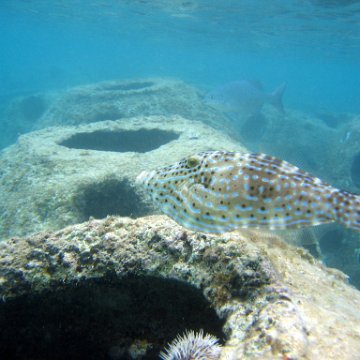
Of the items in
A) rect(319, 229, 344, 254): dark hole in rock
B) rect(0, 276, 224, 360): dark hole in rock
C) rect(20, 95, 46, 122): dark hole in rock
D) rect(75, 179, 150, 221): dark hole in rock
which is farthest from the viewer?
rect(20, 95, 46, 122): dark hole in rock

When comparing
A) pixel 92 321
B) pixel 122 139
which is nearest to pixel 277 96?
pixel 122 139

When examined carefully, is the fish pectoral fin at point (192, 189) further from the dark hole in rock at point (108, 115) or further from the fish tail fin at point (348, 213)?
the dark hole in rock at point (108, 115)

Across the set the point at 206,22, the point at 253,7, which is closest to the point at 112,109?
the point at 253,7

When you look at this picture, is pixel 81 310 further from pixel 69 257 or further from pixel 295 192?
pixel 295 192

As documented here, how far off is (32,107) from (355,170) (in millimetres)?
28608

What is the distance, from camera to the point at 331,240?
39.9ft

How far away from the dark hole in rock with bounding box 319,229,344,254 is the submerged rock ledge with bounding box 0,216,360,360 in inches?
398

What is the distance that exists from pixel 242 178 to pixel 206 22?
38.1 meters

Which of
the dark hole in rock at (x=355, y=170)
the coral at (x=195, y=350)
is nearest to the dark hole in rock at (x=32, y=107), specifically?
the dark hole in rock at (x=355, y=170)

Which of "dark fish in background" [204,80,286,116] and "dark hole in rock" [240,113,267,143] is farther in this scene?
"dark hole in rock" [240,113,267,143]

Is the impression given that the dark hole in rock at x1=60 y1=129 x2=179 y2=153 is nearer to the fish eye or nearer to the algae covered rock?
the algae covered rock

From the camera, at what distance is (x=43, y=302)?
279 centimetres

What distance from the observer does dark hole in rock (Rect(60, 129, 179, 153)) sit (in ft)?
35.8

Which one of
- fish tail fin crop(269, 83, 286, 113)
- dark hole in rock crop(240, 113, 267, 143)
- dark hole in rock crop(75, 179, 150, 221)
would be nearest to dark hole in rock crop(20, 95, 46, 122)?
dark hole in rock crop(240, 113, 267, 143)
